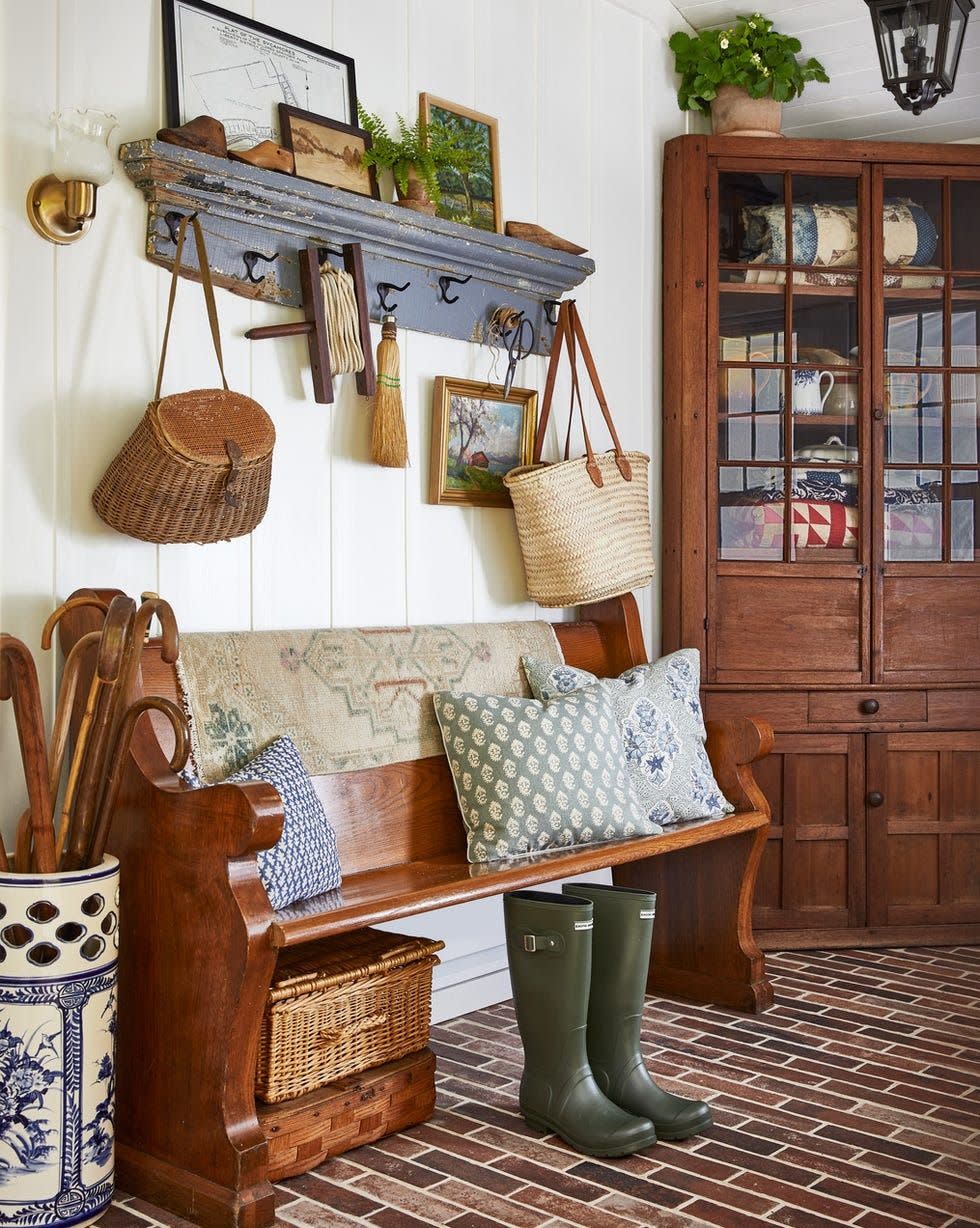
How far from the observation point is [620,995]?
2.84 metres

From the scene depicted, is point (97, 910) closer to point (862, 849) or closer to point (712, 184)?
point (862, 849)

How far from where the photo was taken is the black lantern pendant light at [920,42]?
3.45 metres

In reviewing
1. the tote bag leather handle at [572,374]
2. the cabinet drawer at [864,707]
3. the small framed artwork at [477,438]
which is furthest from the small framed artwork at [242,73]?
the cabinet drawer at [864,707]

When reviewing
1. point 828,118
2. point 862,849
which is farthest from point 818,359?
point 862,849

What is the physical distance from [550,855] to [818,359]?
214 cm

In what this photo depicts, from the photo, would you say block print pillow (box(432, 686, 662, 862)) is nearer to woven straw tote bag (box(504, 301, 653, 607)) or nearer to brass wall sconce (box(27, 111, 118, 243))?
woven straw tote bag (box(504, 301, 653, 607))

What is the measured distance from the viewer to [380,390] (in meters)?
3.31

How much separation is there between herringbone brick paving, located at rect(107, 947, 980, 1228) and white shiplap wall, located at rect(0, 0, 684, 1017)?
64cm

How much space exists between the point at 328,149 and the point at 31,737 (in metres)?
1.65

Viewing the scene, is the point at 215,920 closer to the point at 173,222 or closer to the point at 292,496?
the point at 292,496

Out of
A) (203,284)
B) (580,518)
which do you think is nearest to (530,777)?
(580,518)

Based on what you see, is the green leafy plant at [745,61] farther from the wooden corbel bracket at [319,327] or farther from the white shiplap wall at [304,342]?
the wooden corbel bracket at [319,327]

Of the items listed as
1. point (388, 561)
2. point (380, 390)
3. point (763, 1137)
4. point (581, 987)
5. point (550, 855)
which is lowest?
point (763, 1137)

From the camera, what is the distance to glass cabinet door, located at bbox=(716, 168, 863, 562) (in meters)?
4.39
